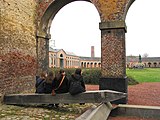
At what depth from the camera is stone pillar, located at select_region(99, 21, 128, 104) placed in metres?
9.05

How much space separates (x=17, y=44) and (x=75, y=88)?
413 cm

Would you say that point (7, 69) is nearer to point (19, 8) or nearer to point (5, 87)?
point (5, 87)

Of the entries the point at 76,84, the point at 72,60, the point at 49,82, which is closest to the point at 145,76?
the point at 76,84

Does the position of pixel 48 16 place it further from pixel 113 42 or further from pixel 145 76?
pixel 145 76

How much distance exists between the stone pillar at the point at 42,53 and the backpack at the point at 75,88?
4.75m

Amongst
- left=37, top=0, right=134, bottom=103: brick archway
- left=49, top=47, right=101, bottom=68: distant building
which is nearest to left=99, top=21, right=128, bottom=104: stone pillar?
left=37, top=0, right=134, bottom=103: brick archway

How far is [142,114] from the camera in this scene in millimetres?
7109

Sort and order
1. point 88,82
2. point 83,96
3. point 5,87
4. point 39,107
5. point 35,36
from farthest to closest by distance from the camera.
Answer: point 88,82
point 35,36
point 5,87
point 39,107
point 83,96

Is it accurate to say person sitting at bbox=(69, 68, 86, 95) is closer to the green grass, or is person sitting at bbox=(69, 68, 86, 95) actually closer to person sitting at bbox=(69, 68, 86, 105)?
person sitting at bbox=(69, 68, 86, 105)

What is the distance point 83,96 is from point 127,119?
1848 mm

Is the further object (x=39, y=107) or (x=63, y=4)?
(x=63, y=4)

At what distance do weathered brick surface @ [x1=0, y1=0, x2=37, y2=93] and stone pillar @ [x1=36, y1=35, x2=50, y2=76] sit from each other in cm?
32

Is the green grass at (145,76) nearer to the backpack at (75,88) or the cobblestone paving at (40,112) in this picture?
the cobblestone paving at (40,112)

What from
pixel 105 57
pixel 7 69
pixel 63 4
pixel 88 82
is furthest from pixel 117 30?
pixel 88 82
